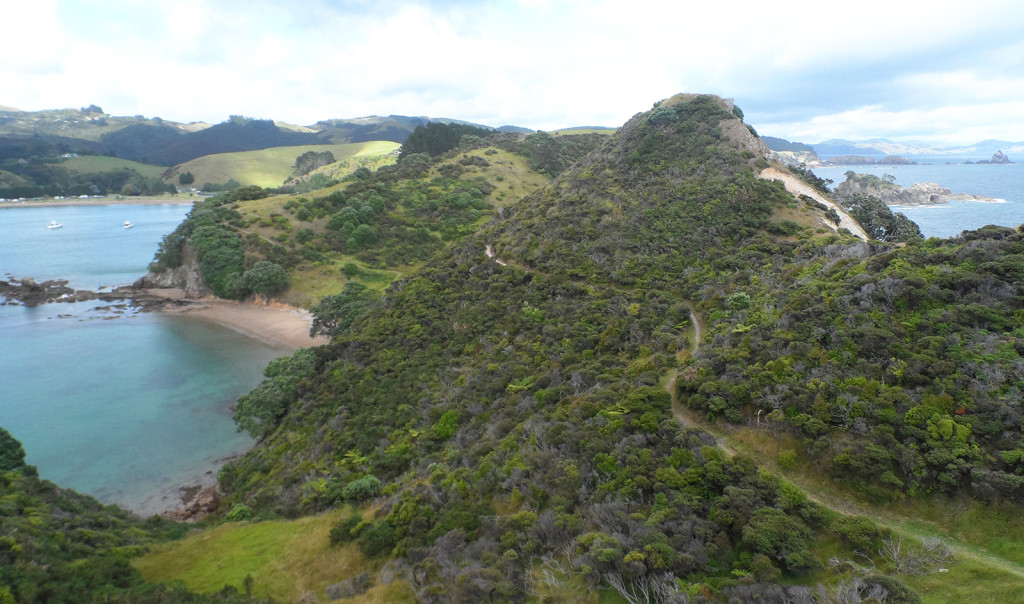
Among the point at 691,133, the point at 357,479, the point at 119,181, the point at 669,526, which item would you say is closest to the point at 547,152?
the point at 691,133

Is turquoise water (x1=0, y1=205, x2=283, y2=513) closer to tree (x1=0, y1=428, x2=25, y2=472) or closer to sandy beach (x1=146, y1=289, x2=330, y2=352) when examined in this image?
sandy beach (x1=146, y1=289, x2=330, y2=352)

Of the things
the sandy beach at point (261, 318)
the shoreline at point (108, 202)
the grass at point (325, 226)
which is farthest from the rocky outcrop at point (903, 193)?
the shoreline at point (108, 202)

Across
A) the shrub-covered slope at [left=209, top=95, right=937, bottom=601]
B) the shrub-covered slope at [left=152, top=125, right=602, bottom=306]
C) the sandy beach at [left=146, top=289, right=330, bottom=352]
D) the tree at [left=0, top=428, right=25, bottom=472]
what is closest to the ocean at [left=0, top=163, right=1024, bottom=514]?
the sandy beach at [left=146, top=289, right=330, bottom=352]

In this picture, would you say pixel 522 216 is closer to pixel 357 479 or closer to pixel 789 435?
pixel 357 479

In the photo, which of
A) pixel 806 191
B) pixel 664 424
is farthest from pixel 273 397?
pixel 806 191

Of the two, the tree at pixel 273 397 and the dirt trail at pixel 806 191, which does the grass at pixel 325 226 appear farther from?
the dirt trail at pixel 806 191

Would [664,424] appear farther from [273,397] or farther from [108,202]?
[108,202]
